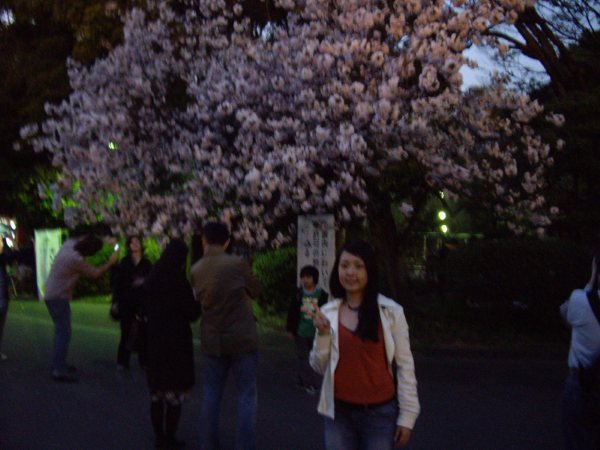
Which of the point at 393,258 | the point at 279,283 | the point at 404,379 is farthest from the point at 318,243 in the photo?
the point at 404,379

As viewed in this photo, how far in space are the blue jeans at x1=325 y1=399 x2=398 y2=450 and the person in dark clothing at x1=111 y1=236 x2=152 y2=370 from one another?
573cm

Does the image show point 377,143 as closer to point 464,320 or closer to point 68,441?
point 464,320

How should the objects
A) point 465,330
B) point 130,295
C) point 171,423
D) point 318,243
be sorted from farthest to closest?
point 465,330 → point 318,243 → point 130,295 → point 171,423

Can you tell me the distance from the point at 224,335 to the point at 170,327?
1.68ft

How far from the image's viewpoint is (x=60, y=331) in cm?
983

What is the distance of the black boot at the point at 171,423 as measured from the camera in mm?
6938

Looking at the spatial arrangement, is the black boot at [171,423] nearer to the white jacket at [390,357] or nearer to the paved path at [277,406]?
the paved path at [277,406]

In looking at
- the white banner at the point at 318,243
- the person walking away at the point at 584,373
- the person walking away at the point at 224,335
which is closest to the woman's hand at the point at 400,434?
the person walking away at the point at 584,373

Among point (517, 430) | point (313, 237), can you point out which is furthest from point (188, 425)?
point (313, 237)

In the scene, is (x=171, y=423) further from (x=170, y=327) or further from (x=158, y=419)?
(x=170, y=327)

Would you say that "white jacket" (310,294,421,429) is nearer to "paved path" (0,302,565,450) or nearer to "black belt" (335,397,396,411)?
"black belt" (335,397,396,411)

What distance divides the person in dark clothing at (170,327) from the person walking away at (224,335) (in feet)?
0.60

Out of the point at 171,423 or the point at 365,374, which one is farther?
the point at 171,423

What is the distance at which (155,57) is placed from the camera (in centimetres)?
1389
